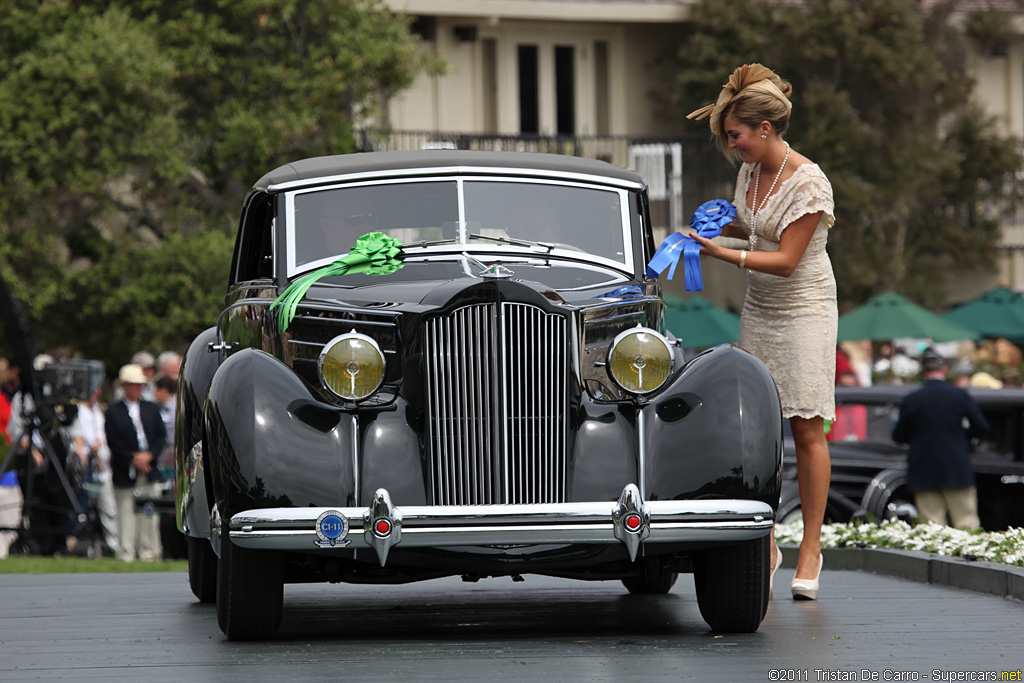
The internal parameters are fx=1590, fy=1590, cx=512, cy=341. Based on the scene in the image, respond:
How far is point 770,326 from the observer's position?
720cm

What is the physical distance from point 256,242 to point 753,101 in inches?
95.7

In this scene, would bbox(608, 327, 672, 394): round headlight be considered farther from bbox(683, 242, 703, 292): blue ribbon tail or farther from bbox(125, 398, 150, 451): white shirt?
bbox(125, 398, 150, 451): white shirt

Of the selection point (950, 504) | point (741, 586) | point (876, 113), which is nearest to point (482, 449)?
point (741, 586)

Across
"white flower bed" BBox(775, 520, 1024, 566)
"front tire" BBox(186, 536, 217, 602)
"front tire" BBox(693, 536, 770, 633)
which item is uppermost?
"front tire" BBox(693, 536, 770, 633)

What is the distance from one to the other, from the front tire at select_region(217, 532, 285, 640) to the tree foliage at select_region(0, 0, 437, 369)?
14.4 metres

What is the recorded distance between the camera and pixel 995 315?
906 inches

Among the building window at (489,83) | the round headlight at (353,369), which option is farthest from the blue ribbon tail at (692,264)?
the building window at (489,83)

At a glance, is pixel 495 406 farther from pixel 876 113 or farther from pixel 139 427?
pixel 876 113

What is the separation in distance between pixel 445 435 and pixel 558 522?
0.57 metres

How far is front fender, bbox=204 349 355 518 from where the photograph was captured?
5684mm

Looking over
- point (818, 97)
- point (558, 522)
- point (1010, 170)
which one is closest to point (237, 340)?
point (558, 522)

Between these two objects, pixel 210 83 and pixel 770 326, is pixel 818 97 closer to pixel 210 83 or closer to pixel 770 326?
pixel 210 83

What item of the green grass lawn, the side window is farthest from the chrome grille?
the green grass lawn

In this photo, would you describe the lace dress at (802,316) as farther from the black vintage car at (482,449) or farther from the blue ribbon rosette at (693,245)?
the black vintage car at (482,449)
